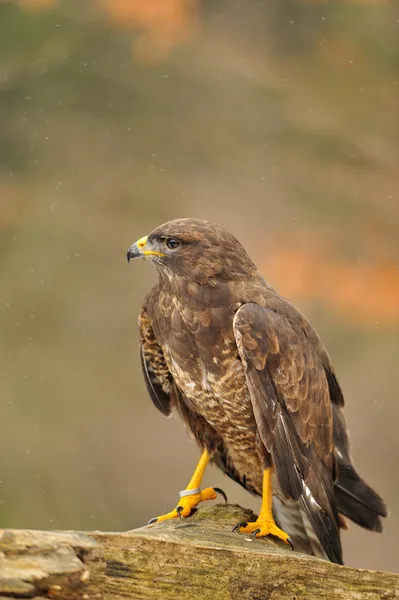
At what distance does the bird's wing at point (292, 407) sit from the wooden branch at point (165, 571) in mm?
434

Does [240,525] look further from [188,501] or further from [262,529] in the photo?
[188,501]

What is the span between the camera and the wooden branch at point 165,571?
6.68 ft

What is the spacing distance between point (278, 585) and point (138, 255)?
134 centimetres

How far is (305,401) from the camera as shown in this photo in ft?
10.3

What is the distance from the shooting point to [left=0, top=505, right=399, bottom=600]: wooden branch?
2.04 meters

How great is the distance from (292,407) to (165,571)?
0.97m

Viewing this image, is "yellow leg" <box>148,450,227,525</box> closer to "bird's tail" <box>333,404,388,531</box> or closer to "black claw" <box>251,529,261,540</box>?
"black claw" <box>251,529,261,540</box>

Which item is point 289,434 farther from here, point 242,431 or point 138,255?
point 138,255

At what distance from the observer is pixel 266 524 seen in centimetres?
305

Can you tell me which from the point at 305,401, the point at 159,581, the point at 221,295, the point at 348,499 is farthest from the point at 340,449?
the point at 159,581

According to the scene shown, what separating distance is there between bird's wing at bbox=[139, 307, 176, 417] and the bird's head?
30 centimetres

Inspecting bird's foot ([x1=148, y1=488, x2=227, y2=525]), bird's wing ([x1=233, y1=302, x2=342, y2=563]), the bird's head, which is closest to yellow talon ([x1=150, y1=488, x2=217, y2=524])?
bird's foot ([x1=148, y1=488, x2=227, y2=525])

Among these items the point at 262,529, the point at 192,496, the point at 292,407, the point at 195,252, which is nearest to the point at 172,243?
the point at 195,252

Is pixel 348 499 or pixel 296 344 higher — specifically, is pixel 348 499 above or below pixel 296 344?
below
